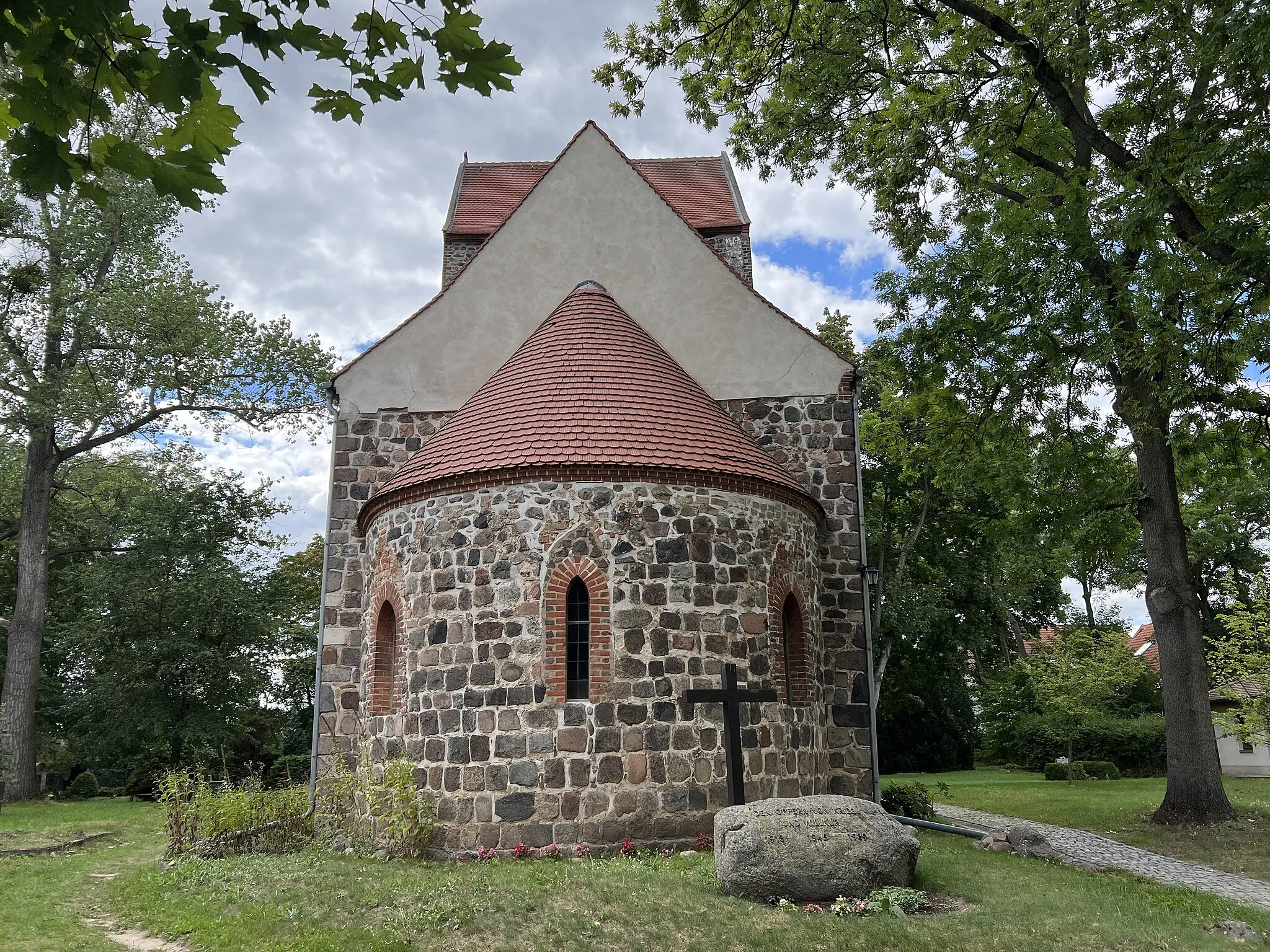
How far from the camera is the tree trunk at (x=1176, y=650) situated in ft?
43.1

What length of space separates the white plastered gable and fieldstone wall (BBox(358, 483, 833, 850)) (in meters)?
3.11

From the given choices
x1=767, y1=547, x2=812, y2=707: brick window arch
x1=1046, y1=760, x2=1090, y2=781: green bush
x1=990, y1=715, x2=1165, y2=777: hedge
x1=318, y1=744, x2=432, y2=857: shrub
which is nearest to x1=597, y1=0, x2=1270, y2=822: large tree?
x1=767, y1=547, x2=812, y2=707: brick window arch

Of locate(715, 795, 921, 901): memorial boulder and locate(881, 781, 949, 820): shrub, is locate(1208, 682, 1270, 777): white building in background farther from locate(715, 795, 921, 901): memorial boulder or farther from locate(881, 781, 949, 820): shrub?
locate(715, 795, 921, 901): memorial boulder

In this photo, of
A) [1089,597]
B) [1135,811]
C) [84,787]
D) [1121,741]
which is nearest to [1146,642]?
[1089,597]

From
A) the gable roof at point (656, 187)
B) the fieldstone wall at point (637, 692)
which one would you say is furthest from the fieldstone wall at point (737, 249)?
the fieldstone wall at point (637, 692)

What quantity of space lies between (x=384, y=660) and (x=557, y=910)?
18.5 ft

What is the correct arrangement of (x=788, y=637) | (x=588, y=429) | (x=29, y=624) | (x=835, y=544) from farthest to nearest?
(x=29, y=624)
(x=835, y=544)
(x=788, y=637)
(x=588, y=429)

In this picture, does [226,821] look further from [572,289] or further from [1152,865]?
[1152,865]

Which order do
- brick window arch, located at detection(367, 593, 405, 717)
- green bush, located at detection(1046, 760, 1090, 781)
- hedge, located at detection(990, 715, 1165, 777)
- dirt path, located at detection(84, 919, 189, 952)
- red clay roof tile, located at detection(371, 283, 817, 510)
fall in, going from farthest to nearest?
1. hedge, located at detection(990, 715, 1165, 777)
2. green bush, located at detection(1046, 760, 1090, 781)
3. brick window arch, located at detection(367, 593, 405, 717)
4. red clay roof tile, located at detection(371, 283, 817, 510)
5. dirt path, located at detection(84, 919, 189, 952)

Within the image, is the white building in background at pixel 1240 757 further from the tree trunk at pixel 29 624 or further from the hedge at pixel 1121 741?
the tree trunk at pixel 29 624

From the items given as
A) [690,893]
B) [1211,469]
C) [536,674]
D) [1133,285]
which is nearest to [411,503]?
[536,674]

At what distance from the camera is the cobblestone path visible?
9523 millimetres

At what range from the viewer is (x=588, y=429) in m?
11.3

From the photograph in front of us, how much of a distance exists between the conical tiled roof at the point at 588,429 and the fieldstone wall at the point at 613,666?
0.25m
